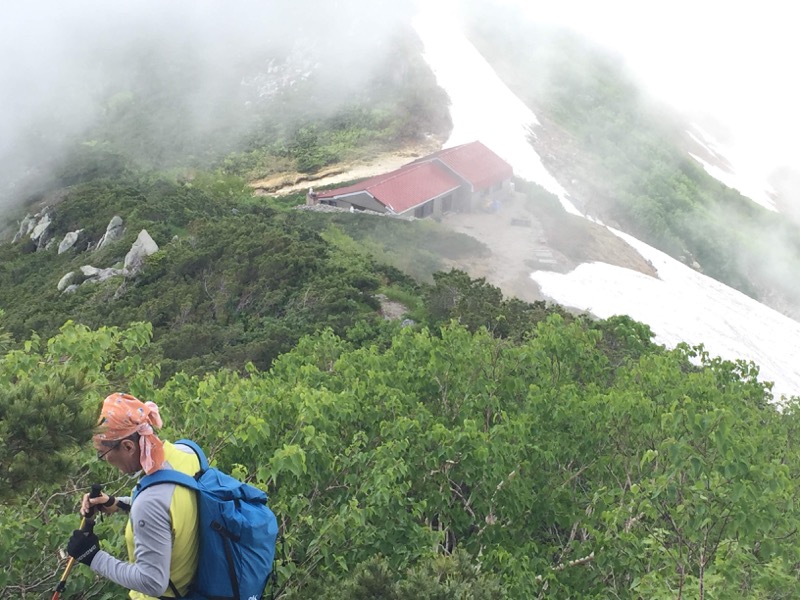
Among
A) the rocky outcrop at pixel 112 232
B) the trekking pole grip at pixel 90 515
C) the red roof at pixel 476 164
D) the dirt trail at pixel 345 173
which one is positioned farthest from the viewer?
the dirt trail at pixel 345 173

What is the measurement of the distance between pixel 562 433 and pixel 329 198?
3295 centimetres

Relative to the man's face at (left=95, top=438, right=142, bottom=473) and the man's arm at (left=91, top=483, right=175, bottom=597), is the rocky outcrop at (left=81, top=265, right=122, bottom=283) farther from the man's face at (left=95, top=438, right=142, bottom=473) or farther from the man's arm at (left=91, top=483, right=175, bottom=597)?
the man's arm at (left=91, top=483, right=175, bottom=597)

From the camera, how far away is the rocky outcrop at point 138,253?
89.9 ft

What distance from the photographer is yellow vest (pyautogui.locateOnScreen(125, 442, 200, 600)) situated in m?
3.56

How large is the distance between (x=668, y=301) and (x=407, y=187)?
565 inches

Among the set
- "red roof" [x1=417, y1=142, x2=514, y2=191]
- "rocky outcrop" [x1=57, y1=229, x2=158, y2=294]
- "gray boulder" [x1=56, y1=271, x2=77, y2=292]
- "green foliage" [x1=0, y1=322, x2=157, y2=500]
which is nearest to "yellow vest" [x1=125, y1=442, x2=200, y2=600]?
"green foliage" [x1=0, y1=322, x2=157, y2=500]

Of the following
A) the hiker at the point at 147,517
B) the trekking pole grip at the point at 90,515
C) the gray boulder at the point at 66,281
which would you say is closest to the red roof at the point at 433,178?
the gray boulder at the point at 66,281

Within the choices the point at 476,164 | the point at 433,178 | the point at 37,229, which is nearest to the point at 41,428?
the point at 433,178

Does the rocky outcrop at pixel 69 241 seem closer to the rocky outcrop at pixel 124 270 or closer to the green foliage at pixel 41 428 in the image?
the rocky outcrop at pixel 124 270

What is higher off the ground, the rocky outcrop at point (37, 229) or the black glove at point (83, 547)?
the black glove at point (83, 547)

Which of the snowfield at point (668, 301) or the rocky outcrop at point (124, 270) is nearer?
the rocky outcrop at point (124, 270)

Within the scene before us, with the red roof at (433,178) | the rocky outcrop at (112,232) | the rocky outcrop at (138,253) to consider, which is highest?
the rocky outcrop at (138,253)

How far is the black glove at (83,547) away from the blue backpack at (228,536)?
1.28ft

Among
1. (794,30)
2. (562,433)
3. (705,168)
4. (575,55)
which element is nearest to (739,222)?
(705,168)
